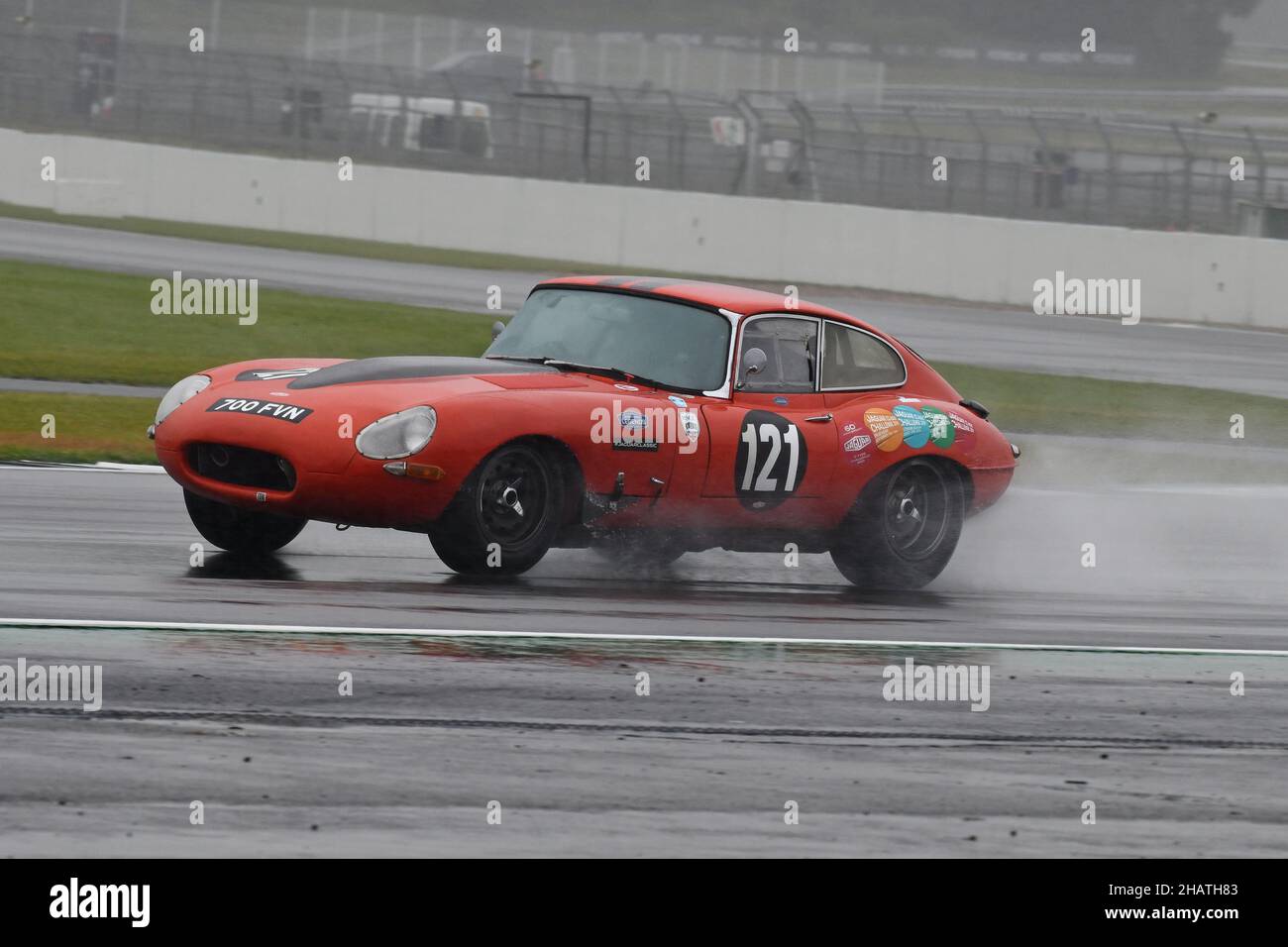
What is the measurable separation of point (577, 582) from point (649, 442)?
0.83 meters

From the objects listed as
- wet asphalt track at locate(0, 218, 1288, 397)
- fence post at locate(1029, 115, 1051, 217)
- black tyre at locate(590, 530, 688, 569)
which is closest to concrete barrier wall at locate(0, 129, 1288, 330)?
wet asphalt track at locate(0, 218, 1288, 397)

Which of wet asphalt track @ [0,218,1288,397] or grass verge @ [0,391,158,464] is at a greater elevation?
wet asphalt track @ [0,218,1288,397]

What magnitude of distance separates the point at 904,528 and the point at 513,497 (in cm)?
230

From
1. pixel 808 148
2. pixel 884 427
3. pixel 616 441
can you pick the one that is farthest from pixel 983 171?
pixel 616 441

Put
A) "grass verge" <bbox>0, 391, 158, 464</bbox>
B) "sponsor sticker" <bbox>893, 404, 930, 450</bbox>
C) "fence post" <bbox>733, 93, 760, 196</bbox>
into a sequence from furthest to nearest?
"fence post" <bbox>733, 93, 760, 196</bbox>, "grass verge" <bbox>0, 391, 158, 464</bbox>, "sponsor sticker" <bbox>893, 404, 930, 450</bbox>

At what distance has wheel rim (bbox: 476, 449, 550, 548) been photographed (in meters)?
7.82

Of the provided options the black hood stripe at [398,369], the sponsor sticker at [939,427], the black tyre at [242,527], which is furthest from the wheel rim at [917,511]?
the black tyre at [242,527]

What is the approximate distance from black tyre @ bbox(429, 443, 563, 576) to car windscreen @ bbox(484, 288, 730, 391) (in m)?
0.83

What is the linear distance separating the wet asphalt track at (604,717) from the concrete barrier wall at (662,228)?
62.1 ft

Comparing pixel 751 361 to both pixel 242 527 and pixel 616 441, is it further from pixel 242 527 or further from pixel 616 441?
pixel 242 527

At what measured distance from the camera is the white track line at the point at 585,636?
267 inches

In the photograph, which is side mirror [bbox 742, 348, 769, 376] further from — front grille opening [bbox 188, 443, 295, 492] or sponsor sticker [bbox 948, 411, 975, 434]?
front grille opening [bbox 188, 443, 295, 492]

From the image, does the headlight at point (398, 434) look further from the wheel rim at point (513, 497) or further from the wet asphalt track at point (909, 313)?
the wet asphalt track at point (909, 313)
